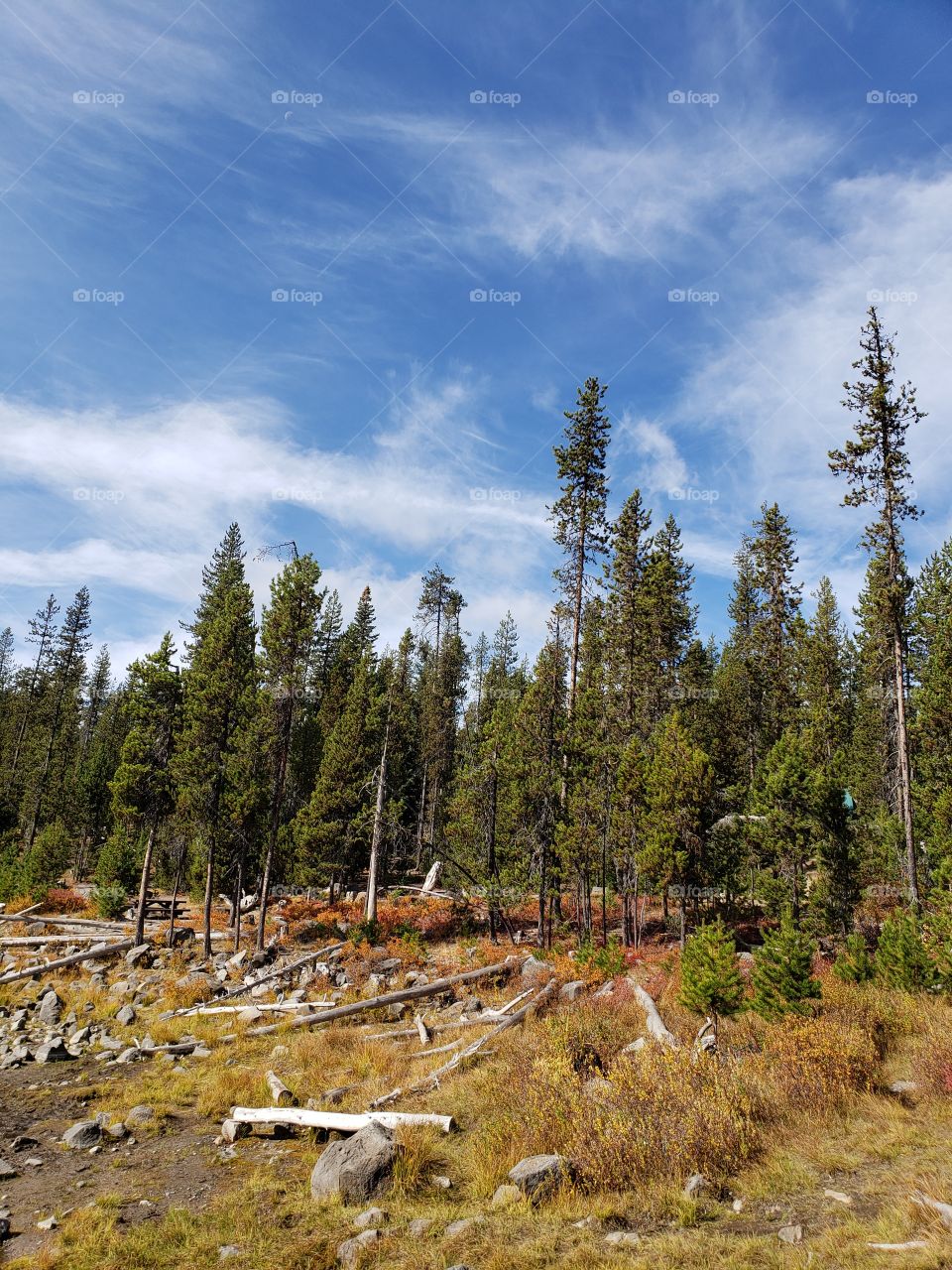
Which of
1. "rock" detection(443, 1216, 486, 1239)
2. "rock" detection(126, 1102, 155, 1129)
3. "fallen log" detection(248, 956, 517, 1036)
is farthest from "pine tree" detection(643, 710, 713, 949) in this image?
"rock" detection(443, 1216, 486, 1239)

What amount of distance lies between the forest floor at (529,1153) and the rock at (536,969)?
4.81 meters

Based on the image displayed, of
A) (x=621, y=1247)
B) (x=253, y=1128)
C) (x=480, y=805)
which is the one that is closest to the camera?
(x=621, y=1247)

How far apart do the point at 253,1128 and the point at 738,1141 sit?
26.0ft

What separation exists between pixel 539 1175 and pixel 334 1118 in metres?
4.14

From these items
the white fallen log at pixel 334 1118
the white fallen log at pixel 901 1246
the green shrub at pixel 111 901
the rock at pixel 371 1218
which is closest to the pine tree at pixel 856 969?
the white fallen log at pixel 334 1118

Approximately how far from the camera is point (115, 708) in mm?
65562

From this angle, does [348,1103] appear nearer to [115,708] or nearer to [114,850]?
[114,850]

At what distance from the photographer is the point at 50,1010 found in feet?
64.1

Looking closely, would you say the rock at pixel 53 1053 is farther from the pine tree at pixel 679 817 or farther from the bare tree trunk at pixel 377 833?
the pine tree at pixel 679 817

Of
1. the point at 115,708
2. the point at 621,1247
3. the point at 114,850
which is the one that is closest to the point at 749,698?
the point at 621,1247

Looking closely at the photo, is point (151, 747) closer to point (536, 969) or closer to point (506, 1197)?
point (536, 969)

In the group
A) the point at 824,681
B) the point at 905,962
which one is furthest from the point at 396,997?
the point at 824,681

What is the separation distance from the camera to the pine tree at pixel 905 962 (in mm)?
13547

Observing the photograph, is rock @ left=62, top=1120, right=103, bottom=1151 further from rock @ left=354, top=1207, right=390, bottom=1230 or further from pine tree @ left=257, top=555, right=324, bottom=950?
pine tree @ left=257, top=555, right=324, bottom=950
